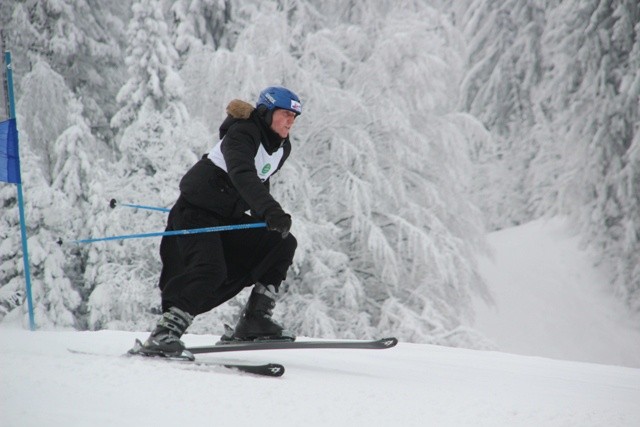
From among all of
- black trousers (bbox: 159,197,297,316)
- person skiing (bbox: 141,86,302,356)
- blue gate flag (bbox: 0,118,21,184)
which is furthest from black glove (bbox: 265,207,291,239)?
blue gate flag (bbox: 0,118,21,184)

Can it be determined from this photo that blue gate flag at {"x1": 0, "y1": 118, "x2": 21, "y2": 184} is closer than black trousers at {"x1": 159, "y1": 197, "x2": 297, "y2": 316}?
No

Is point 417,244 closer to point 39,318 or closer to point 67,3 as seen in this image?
point 39,318

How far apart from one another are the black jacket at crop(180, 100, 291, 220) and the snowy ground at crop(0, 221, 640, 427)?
2.90 ft

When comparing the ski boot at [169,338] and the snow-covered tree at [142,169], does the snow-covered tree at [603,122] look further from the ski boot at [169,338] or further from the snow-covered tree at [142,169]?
the ski boot at [169,338]

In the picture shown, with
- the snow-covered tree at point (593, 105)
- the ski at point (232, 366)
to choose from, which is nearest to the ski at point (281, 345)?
the ski at point (232, 366)

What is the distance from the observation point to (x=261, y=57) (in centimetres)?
1318

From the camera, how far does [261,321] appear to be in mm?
4422

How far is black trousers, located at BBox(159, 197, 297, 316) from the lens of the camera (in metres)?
3.96

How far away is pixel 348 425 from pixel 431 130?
39.5ft

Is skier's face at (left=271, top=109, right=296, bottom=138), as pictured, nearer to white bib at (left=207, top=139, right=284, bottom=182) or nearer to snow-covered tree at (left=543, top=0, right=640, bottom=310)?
white bib at (left=207, top=139, right=284, bottom=182)

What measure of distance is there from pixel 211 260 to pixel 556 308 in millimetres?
14913

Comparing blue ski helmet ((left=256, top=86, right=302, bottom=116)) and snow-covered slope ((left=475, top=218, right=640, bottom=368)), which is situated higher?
blue ski helmet ((left=256, top=86, right=302, bottom=116))

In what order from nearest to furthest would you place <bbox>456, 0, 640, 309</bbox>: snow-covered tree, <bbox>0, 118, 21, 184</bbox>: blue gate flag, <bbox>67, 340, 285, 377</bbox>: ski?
<bbox>67, 340, 285, 377</bbox>: ski, <bbox>0, 118, 21, 184</bbox>: blue gate flag, <bbox>456, 0, 640, 309</bbox>: snow-covered tree

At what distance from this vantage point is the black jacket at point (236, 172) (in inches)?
148
